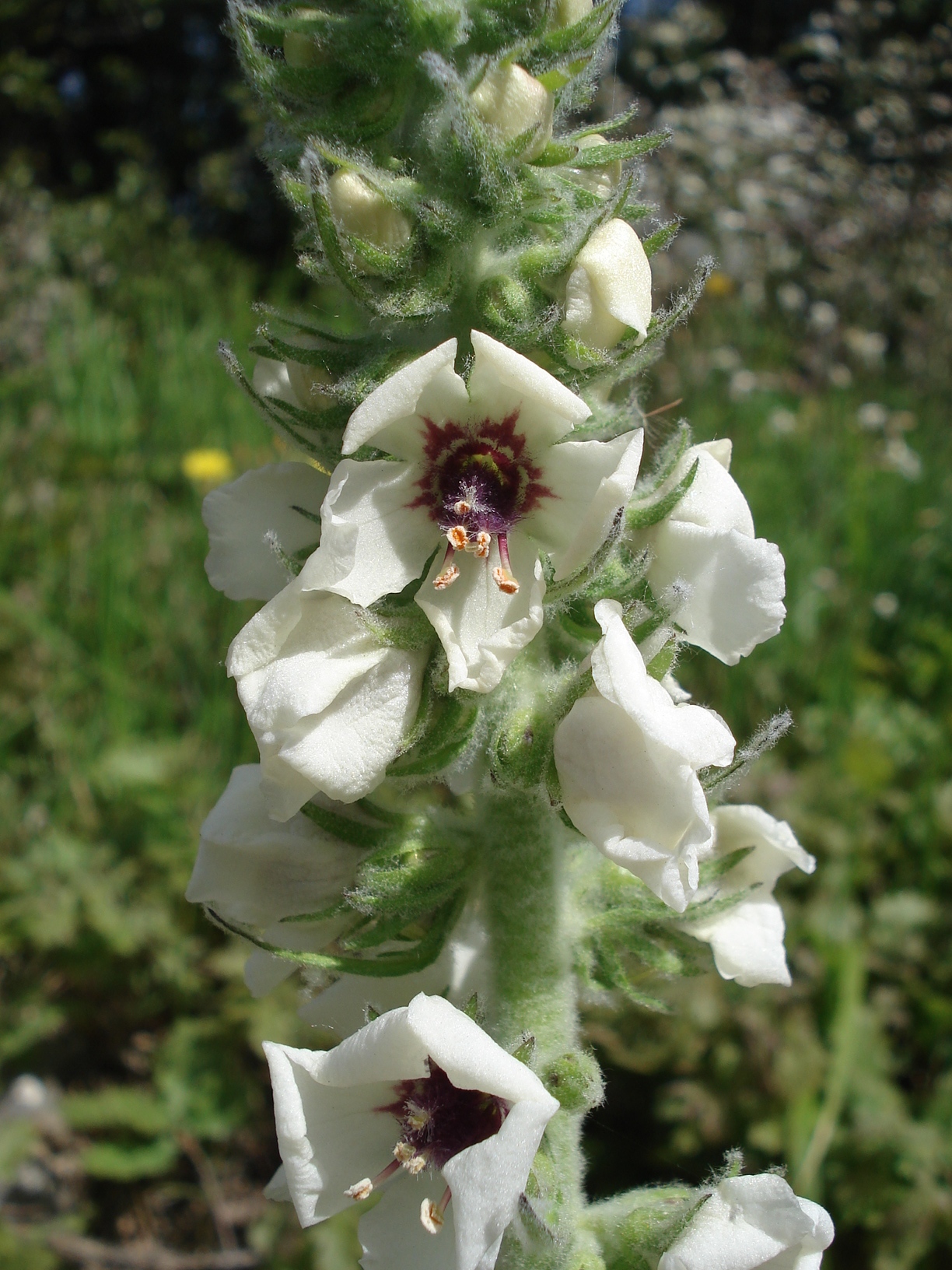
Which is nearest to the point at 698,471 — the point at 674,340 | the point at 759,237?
the point at 674,340

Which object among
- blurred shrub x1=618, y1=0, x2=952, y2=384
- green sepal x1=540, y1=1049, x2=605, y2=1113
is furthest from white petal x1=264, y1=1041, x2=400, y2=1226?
Answer: blurred shrub x1=618, y1=0, x2=952, y2=384

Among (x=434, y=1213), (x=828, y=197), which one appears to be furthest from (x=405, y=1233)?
(x=828, y=197)

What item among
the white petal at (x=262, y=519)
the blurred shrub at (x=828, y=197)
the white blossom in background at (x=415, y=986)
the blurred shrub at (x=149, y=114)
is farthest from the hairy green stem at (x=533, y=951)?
the blurred shrub at (x=149, y=114)

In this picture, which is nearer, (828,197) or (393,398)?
(393,398)

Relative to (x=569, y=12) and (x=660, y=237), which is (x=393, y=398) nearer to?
(x=660, y=237)

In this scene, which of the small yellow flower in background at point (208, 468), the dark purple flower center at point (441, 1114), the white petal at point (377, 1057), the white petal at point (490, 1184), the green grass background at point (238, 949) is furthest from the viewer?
the small yellow flower in background at point (208, 468)

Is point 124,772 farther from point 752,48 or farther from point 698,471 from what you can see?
point 752,48

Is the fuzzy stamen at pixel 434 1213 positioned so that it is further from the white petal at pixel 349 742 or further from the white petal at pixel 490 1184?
the white petal at pixel 349 742
